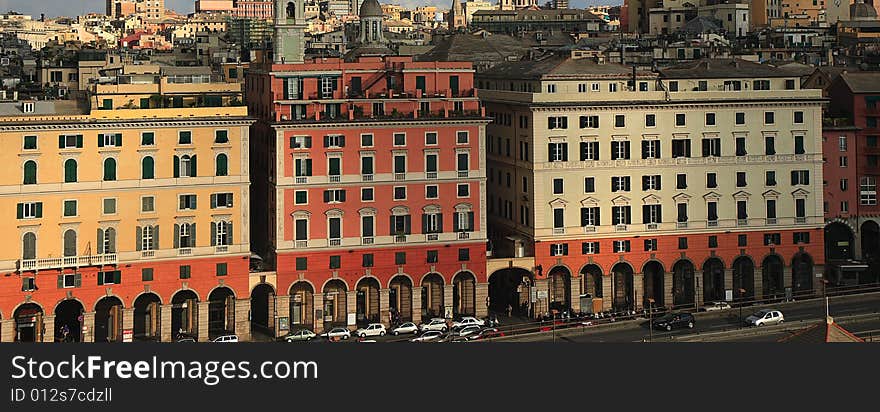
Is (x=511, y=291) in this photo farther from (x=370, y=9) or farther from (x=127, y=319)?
(x=370, y=9)

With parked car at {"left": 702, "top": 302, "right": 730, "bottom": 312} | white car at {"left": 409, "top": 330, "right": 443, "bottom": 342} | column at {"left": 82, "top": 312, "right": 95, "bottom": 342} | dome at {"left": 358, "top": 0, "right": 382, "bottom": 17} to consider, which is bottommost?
white car at {"left": 409, "top": 330, "right": 443, "bottom": 342}

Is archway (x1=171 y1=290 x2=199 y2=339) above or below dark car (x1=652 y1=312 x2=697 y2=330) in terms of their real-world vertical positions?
above

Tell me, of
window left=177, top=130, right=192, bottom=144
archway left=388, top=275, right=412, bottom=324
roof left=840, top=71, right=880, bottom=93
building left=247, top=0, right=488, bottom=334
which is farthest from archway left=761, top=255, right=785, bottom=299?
window left=177, top=130, right=192, bottom=144

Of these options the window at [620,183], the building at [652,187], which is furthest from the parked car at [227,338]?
the window at [620,183]

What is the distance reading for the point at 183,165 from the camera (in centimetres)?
5956

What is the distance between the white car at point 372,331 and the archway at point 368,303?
191 centimetres

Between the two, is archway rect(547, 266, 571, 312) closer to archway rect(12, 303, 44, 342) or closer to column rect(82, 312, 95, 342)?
column rect(82, 312, 95, 342)

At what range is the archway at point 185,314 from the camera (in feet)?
196

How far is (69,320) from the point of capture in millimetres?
58594

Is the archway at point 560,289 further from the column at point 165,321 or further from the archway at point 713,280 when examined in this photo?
the column at point 165,321

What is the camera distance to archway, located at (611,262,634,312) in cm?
6594

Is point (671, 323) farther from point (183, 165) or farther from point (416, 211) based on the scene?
point (183, 165)

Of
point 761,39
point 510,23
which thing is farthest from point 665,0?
point 761,39

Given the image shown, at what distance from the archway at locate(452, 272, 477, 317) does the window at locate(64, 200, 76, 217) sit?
16.0 m
